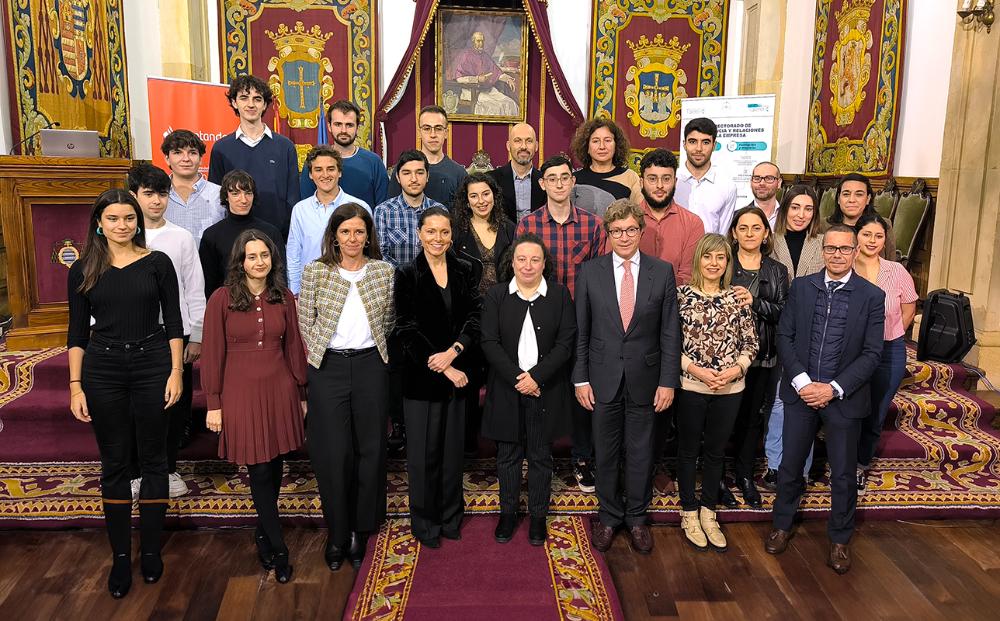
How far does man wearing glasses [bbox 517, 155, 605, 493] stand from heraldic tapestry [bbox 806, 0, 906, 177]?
3837 mm

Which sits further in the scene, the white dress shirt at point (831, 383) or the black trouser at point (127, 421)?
the white dress shirt at point (831, 383)

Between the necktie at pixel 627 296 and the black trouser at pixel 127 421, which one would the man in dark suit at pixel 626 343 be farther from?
the black trouser at pixel 127 421

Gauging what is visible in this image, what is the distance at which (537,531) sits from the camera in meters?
3.09

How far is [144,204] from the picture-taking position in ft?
9.68

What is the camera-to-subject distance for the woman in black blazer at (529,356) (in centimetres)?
287

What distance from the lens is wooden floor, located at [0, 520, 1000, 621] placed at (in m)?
2.66

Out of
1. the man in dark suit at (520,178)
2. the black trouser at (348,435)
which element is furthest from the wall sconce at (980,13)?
the black trouser at (348,435)

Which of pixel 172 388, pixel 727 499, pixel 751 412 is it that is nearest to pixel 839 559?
pixel 727 499

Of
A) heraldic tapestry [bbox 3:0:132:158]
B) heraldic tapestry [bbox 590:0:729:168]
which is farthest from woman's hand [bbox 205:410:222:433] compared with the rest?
heraldic tapestry [bbox 590:0:729:168]

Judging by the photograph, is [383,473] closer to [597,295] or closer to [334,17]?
[597,295]

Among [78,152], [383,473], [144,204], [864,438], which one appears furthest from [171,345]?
[864,438]

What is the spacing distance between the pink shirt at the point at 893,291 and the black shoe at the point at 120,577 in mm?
3508

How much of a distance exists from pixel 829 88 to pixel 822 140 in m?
0.48

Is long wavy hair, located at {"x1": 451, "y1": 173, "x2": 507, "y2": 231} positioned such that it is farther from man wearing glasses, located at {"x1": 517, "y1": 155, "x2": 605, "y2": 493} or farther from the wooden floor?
the wooden floor
